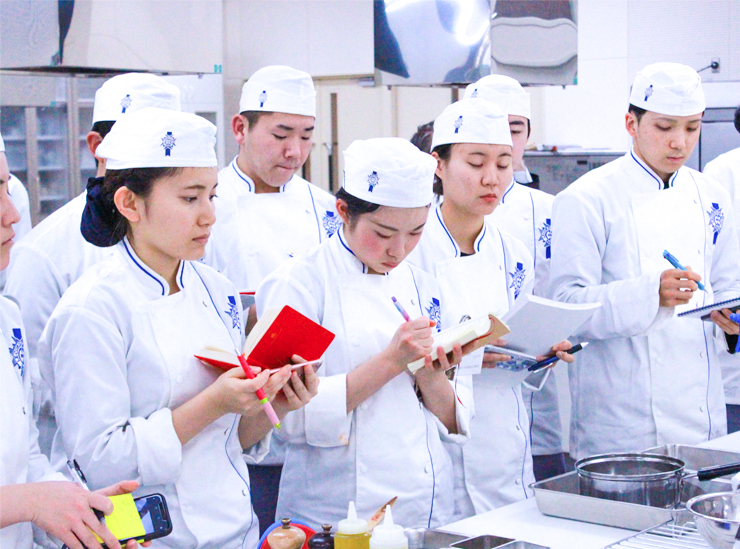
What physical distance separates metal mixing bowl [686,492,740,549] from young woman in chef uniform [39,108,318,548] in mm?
684

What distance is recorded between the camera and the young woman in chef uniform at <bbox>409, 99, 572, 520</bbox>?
7.27 feet

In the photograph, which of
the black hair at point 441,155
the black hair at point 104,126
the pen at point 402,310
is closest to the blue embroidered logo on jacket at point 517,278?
the black hair at point 441,155

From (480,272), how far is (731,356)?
1.38m

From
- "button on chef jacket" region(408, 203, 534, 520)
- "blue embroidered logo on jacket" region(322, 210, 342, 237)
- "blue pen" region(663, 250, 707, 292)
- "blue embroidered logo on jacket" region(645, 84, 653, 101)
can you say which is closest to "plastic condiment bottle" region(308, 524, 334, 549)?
"button on chef jacket" region(408, 203, 534, 520)

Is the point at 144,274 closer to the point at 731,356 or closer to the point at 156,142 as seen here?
the point at 156,142

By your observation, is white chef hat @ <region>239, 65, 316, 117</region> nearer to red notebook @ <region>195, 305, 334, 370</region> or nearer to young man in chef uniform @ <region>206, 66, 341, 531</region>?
young man in chef uniform @ <region>206, 66, 341, 531</region>

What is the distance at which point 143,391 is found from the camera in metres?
1.62

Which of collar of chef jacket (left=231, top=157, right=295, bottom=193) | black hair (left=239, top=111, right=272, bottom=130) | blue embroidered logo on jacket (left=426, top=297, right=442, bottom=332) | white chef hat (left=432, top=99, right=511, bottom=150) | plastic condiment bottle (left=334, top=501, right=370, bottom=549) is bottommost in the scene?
plastic condiment bottle (left=334, top=501, right=370, bottom=549)

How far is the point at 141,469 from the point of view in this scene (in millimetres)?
1569

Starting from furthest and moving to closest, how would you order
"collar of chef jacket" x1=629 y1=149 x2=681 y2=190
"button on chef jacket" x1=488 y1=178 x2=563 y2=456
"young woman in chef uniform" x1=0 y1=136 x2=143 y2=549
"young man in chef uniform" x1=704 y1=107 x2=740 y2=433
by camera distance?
1. "young man in chef uniform" x1=704 y1=107 x2=740 y2=433
2. "button on chef jacket" x1=488 y1=178 x2=563 y2=456
3. "collar of chef jacket" x1=629 y1=149 x2=681 y2=190
4. "young woman in chef uniform" x1=0 y1=136 x2=143 y2=549

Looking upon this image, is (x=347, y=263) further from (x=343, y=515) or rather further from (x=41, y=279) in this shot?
(x=41, y=279)

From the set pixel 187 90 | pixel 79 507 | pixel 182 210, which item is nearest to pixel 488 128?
pixel 182 210

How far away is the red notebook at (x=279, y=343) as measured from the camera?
5.34 ft

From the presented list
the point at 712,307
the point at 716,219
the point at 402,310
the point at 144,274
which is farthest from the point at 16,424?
the point at 716,219
